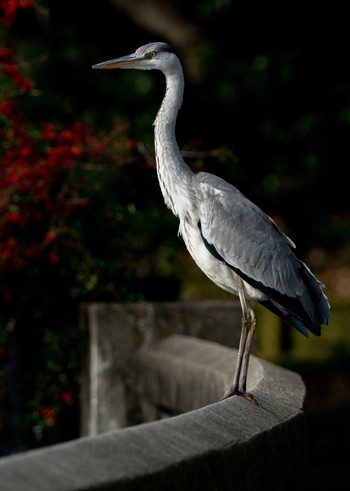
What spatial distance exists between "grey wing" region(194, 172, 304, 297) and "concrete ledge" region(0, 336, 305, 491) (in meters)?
0.46

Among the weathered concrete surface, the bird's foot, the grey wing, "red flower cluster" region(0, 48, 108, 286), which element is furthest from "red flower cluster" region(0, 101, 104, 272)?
the bird's foot

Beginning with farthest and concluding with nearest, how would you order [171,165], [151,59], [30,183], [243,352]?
[30,183] → [151,59] → [171,165] → [243,352]

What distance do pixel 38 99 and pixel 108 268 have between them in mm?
4650

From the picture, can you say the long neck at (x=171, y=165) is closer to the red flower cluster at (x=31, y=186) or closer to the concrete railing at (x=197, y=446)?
the concrete railing at (x=197, y=446)

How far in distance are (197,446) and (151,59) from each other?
3.28 metres

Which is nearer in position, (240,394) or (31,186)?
(240,394)

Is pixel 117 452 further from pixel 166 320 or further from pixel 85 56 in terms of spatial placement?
pixel 85 56

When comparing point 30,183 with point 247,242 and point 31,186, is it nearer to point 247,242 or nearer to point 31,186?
point 31,186

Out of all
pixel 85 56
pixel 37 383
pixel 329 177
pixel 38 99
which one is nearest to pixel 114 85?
pixel 85 56

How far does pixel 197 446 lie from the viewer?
3.42 m

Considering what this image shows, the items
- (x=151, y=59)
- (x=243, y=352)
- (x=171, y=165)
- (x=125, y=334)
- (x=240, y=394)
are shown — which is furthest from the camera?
(x=125, y=334)

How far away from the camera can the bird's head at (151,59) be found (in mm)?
6234

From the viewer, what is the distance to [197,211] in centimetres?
581

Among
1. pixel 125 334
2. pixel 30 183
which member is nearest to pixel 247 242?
pixel 125 334
